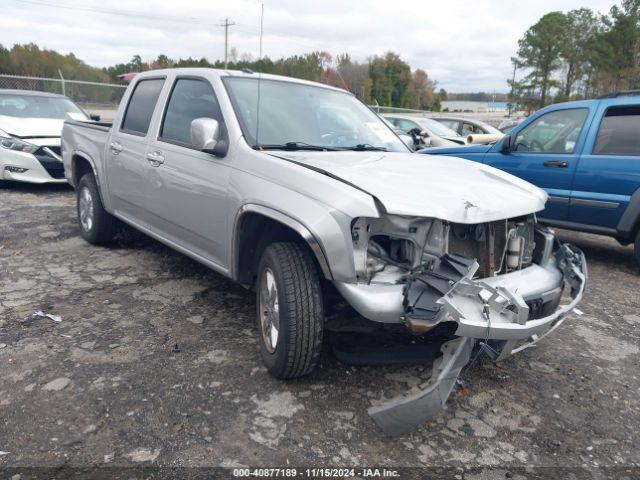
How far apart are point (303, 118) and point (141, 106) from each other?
174 centimetres

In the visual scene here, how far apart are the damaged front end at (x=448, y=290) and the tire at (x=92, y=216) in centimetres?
354

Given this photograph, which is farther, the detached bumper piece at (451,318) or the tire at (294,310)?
the tire at (294,310)

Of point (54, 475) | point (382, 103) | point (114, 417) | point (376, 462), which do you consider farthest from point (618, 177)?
point (382, 103)

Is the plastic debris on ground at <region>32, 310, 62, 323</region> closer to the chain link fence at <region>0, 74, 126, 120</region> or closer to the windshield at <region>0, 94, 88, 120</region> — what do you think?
the windshield at <region>0, 94, 88, 120</region>

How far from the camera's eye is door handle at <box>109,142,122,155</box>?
4662 millimetres

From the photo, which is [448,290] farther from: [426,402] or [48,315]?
[48,315]

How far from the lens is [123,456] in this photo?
7.68 feet

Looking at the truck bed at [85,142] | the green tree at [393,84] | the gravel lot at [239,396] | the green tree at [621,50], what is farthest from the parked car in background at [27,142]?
the green tree at [621,50]

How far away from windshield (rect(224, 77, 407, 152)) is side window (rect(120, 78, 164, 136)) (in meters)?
1.04

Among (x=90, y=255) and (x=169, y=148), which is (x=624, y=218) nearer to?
(x=169, y=148)

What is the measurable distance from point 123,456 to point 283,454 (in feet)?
2.34

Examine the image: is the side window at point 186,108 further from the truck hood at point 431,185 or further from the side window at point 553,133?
the side window at point 553,133

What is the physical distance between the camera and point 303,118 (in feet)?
12.3

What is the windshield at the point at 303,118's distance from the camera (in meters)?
3.47
